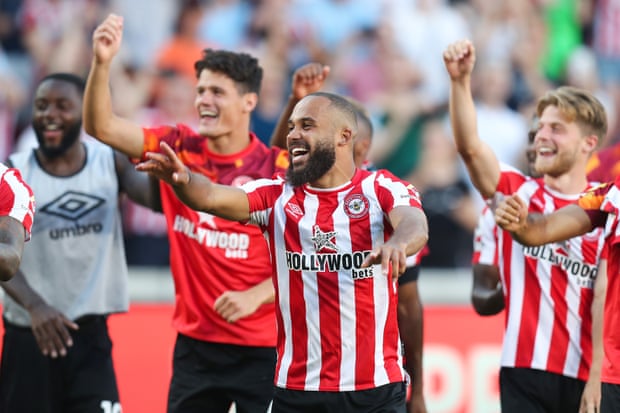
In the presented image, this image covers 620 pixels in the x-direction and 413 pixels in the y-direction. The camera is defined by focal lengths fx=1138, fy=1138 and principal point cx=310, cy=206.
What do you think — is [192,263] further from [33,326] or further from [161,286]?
[161,286]

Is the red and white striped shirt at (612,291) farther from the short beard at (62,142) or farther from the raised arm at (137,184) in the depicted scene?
the short beard at (62,142)

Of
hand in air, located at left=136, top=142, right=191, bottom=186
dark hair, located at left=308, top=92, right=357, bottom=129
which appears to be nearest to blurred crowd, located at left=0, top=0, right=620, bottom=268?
dark hair, located at left=308, top=92, right=357, bottom=129

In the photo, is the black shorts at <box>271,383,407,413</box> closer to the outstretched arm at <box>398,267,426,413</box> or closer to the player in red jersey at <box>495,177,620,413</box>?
the player in red jersey at <box>495,177,620,413</box>

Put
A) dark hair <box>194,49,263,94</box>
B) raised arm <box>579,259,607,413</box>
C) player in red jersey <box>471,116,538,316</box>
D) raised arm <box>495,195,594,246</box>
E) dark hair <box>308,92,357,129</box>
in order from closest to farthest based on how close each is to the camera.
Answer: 1. raised arm <box>495,195,594,246</box>
2. dark hair <box>308,92,357,129</box>
3. raised arm <box>579,259,607,413</box>
4. player in red jersey <box>471,116,538,316</box>
5. dark hair <box>194,49,263,94</box>

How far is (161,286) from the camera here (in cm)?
954

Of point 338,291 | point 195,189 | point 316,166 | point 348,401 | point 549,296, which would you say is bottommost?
point 348,401

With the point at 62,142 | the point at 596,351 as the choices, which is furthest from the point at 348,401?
the point at 62,142

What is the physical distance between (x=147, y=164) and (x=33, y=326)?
1807 millimetres

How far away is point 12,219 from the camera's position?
17.1ft

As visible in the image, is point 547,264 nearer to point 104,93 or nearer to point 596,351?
point 596,351

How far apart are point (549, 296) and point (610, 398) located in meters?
0.92

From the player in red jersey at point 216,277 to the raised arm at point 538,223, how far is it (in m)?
1.56

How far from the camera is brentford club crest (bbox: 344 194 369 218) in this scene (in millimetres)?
5387

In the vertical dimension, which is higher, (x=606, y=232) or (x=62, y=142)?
(x=62, y=142)
